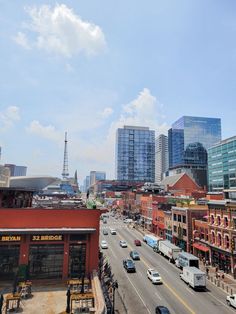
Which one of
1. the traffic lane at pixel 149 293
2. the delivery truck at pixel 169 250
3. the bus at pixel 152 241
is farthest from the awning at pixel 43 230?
the bus at pixel 152 241

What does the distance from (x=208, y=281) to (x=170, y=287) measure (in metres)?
8.46

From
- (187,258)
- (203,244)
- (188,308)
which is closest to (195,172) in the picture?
(203,244)

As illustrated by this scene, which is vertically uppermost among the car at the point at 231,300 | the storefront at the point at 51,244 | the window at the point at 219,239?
the storefront at the point at 51,244

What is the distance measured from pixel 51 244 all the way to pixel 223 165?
4587 inches

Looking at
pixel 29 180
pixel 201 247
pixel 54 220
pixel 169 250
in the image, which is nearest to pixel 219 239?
pixel 201 247

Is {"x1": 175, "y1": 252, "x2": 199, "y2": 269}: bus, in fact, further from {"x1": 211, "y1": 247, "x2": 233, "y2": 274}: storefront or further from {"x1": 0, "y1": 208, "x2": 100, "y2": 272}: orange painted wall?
{"x1": 0, "y1": 208, "x2": 100, "y2": 272}: orange painted wall

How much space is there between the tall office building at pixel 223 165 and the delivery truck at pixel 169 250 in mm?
68220

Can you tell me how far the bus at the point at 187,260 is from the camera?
45.2 meters

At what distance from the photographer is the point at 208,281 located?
43531 millimetres

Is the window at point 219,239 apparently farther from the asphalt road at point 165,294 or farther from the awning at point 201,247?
Answer: the asphalt road at point 165,294

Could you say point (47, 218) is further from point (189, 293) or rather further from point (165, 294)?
point (189, 293)

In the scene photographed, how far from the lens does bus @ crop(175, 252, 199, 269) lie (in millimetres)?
45219

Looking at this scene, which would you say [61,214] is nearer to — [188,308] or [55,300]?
[55,300]

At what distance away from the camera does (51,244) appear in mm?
30250
